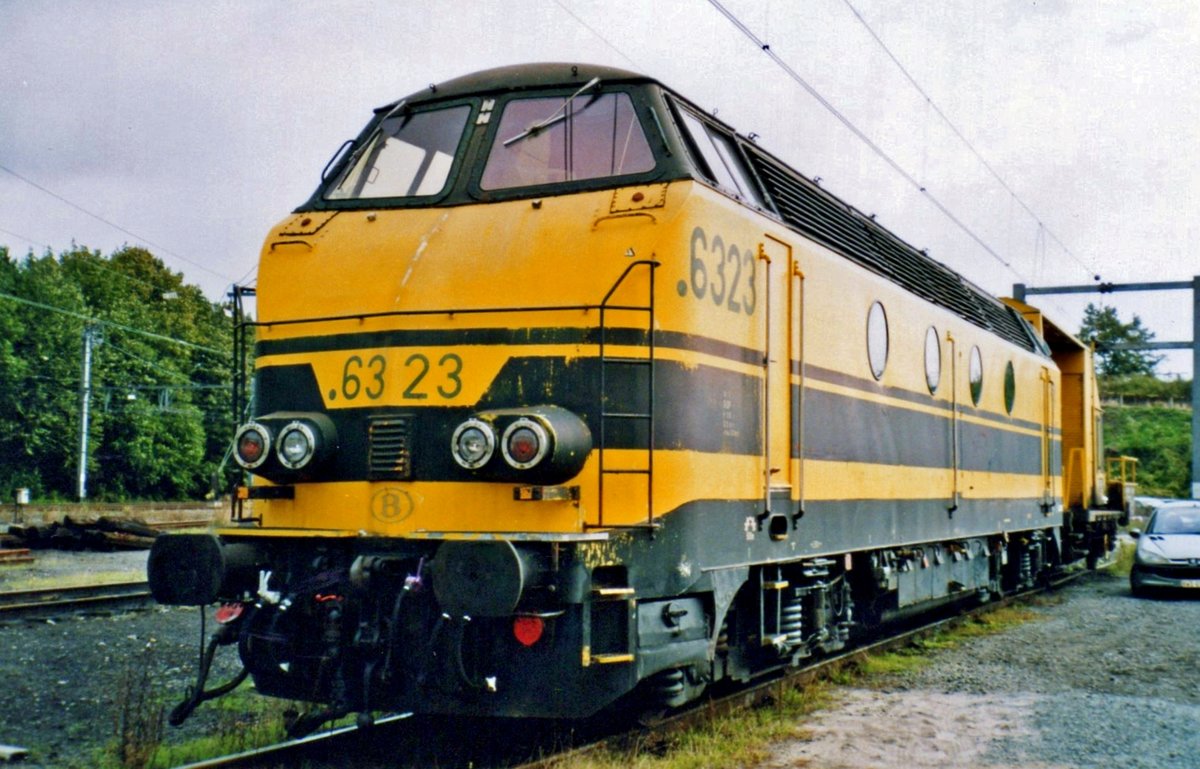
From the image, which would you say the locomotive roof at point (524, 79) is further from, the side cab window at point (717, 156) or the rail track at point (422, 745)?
the rail track at point (422, 745)

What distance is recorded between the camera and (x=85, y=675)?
855cm

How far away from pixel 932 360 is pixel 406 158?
17.7ft

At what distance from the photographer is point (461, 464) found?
5.69 meters

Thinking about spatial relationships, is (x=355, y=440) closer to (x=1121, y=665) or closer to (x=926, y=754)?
(x=926, y=754)

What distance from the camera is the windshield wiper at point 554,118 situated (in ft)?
22.2

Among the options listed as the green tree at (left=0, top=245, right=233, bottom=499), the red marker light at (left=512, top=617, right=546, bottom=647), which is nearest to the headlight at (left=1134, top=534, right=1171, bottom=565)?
the red marker light at (left=512, top=617, right=546, bottom=647)

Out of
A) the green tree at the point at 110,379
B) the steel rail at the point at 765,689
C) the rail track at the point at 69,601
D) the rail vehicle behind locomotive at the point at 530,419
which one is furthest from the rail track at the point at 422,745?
the green tree at the point at 110,379

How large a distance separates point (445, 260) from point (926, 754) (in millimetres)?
3861

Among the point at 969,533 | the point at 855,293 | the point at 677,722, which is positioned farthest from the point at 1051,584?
the point at 677,722

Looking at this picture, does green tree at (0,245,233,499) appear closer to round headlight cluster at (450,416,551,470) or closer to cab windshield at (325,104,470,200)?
cab windshield at (325,104,470,200)

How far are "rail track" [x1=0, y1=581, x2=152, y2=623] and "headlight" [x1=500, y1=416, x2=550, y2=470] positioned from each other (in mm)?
7324

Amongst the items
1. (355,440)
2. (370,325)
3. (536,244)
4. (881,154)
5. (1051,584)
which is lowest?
(1051,584)

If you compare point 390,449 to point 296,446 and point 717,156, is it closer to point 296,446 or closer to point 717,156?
point 296,446

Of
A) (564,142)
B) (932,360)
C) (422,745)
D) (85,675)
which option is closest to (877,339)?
(932,360)
